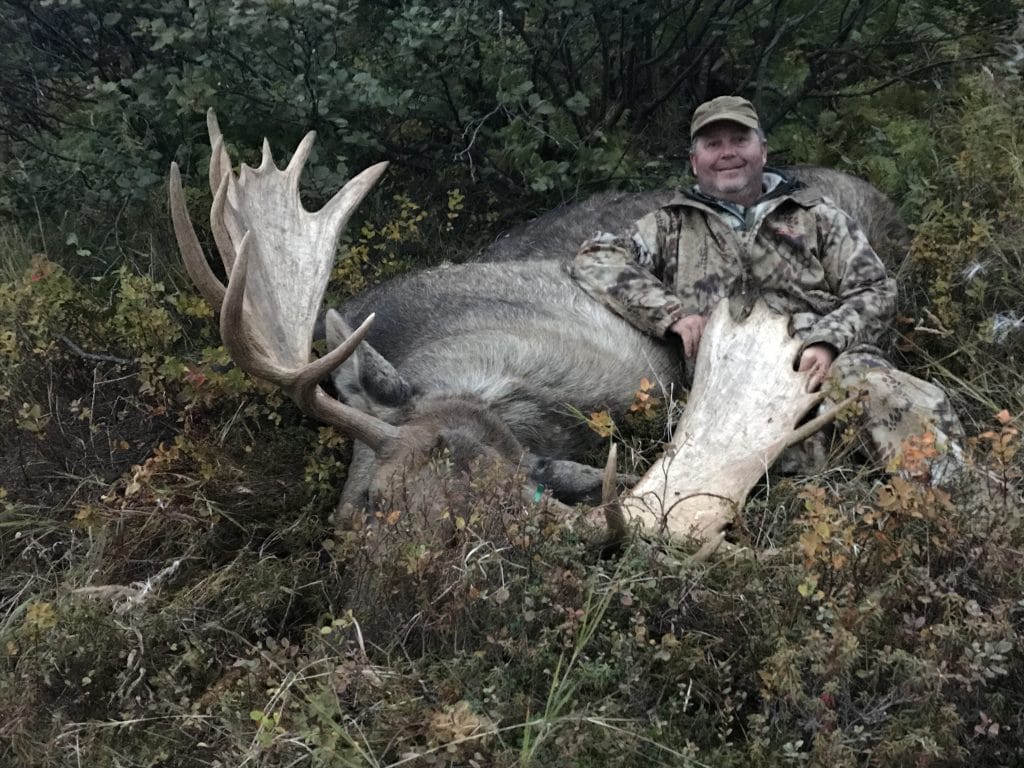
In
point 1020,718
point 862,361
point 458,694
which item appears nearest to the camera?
point 1020,718

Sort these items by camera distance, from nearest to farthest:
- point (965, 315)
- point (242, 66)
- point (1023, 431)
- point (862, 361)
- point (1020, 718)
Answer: point (1020, 718) → point (1023, 431) → point (862, 361) → point (965, 315) → point (242, 66)

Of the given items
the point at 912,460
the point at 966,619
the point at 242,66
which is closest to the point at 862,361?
the point at 912,460

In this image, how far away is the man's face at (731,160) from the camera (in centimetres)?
548

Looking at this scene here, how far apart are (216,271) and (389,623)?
11.7ft

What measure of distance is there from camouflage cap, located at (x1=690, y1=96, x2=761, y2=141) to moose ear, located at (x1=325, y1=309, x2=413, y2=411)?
2135mm

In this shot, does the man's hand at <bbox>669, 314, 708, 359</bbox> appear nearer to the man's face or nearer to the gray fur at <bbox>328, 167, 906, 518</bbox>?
the gray fur at <bbox>328, 167, 906, 518</bbox>

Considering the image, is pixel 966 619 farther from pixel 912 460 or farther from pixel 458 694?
pixel 458 694

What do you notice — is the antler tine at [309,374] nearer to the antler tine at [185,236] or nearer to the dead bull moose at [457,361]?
the dead bull moose at [457,361]

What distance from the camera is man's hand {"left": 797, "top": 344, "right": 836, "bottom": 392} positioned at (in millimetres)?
4773

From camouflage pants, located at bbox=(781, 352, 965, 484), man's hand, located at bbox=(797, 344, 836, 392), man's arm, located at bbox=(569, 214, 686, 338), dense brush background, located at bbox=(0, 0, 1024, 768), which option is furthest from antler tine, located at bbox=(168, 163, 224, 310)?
man's hand, located at bbox=(797, 344, 836, 392)

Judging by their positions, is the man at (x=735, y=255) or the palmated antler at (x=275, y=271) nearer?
the palmated antler at (x=275, y=271)

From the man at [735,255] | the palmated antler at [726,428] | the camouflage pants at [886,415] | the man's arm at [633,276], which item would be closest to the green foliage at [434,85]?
the man's arm at [633,276]

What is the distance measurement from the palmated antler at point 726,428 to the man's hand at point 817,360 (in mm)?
42

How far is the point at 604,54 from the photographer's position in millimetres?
6797
